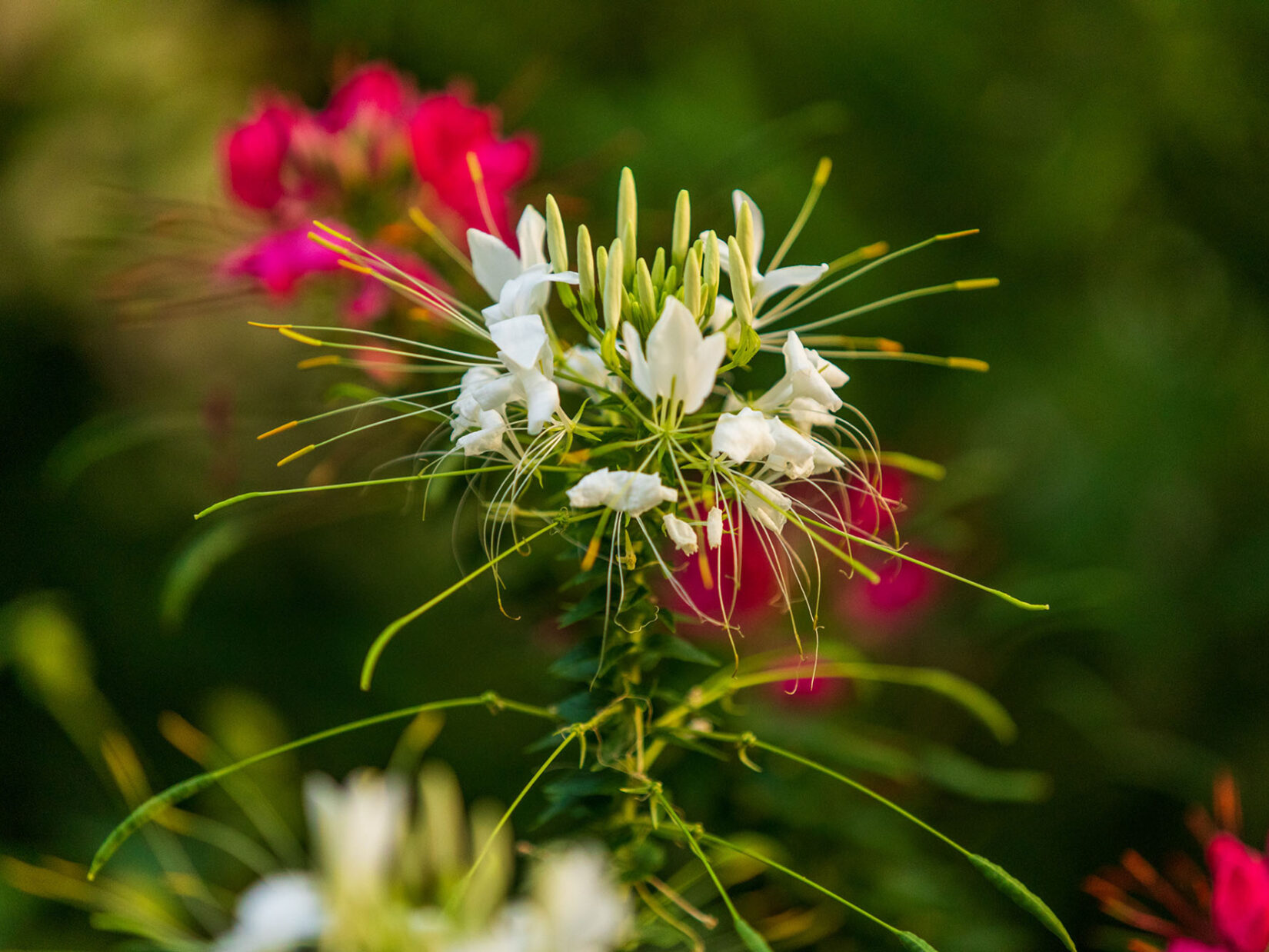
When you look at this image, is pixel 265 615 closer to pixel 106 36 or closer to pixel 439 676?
pixel 439 676

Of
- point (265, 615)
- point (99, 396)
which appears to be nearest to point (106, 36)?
point (99, 396)

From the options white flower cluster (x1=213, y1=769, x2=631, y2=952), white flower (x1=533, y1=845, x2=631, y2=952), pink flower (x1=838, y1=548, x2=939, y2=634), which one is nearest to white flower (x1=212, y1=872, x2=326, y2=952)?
white flower cluster (x1=213, y1=769, x2=631, y2=952)

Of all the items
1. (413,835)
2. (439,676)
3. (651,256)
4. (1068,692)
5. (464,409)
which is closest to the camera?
(464,409)

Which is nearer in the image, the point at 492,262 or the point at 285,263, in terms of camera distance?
the point at 492,262

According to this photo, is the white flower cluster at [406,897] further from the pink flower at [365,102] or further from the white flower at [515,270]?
the pink flower at [365,102]

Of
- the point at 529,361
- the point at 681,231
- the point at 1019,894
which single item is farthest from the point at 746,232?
the point at 1019,894

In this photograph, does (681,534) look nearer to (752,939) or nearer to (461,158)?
(752,939)
